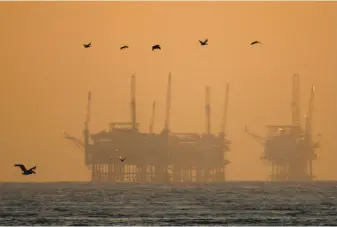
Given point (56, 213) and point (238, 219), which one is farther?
point (56, 213)

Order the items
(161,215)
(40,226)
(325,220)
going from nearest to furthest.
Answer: (40,226)
(325,220)
(161,215)

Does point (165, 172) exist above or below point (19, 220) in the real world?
above

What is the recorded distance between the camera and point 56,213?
48656 millimetres

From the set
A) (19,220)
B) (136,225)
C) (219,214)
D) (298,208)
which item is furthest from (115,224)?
(298,208)

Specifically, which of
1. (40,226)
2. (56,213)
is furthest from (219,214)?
(40,226)

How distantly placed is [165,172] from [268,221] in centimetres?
12189

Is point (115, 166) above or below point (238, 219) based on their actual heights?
above

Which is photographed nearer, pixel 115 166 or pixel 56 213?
pixel 56 213

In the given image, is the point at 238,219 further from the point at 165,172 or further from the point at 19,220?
the point at 165,172

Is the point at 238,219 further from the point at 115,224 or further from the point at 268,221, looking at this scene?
the point at 115,224

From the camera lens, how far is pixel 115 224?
39.4 m

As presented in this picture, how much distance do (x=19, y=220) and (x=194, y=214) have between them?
885 cm

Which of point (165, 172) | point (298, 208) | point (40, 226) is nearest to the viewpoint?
point (40, 226)

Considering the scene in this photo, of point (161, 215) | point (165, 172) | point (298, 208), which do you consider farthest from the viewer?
point (165, 172)
